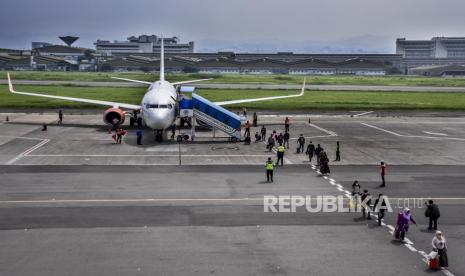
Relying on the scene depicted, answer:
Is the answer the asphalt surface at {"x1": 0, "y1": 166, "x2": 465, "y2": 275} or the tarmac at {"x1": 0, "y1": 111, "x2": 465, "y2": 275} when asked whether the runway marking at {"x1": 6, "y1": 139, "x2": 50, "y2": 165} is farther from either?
the asphalt surface at {"x1": 0, "y1": 166, "x2": 465, "y2": 275}

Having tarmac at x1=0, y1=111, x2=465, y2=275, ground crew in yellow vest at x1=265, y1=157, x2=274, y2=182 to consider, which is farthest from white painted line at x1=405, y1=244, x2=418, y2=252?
ground crew in yellow vest at x1=265, y1=157, x2=274, y2=182

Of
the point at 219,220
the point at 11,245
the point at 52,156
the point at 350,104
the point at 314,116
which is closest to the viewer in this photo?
the point at 11,245

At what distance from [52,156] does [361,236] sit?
30079mm

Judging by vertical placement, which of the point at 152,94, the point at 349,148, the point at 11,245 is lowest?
the point at 11,245

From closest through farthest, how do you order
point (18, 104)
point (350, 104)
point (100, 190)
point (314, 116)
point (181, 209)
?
1. point (181, 209)
2. point (100, 190)
3. point (314, 116)
4. point (18, 104)
5. point (350, 104)

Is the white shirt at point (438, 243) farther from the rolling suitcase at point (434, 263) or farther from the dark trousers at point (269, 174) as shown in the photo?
the dark trousers at point (269, 174)

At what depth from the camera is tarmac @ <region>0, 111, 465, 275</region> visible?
2061 centimetres

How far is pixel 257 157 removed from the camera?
151 ft

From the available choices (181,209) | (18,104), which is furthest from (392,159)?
(18,104)

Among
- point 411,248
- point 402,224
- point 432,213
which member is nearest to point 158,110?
point 432,213

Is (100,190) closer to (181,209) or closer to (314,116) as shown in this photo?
(181,209)

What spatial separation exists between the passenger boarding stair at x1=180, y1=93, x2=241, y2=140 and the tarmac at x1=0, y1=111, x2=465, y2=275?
94.0 inches

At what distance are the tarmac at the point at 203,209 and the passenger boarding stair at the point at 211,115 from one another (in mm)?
2387

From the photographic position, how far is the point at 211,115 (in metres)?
55.0
